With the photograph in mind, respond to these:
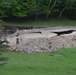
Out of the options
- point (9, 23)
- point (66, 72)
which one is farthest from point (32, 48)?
point (9, 23)

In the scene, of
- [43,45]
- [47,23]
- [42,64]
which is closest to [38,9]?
[47,23]

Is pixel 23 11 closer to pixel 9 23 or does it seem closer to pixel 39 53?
pixel 9 23

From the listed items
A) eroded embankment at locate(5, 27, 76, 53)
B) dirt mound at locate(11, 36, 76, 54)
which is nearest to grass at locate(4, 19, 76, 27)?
eroded embankment at locate(5, 27, 76, 53)

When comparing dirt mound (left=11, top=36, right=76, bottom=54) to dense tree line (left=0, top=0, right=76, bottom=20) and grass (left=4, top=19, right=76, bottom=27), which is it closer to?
dense tree line (left=0, top=0, right=76, bottom=20)

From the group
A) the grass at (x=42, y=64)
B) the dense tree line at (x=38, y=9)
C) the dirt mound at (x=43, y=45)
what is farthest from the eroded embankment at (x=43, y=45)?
the dense tree line at (x=38, y=9)

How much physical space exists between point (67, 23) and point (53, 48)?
23401 millimetres

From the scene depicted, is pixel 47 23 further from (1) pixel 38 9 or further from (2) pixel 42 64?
(2) pixel 42 64

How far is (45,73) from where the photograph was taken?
17.7 metres

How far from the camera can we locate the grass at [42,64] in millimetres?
17906

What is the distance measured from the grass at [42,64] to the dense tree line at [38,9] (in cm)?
1941

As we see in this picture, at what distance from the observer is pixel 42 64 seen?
2064 cm

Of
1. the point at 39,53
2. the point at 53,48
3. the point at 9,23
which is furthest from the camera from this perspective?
the point at 9,23

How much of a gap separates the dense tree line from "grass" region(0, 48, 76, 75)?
764 inches

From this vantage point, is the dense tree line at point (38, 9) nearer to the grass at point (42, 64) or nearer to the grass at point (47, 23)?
the grass at point (47, 23)
